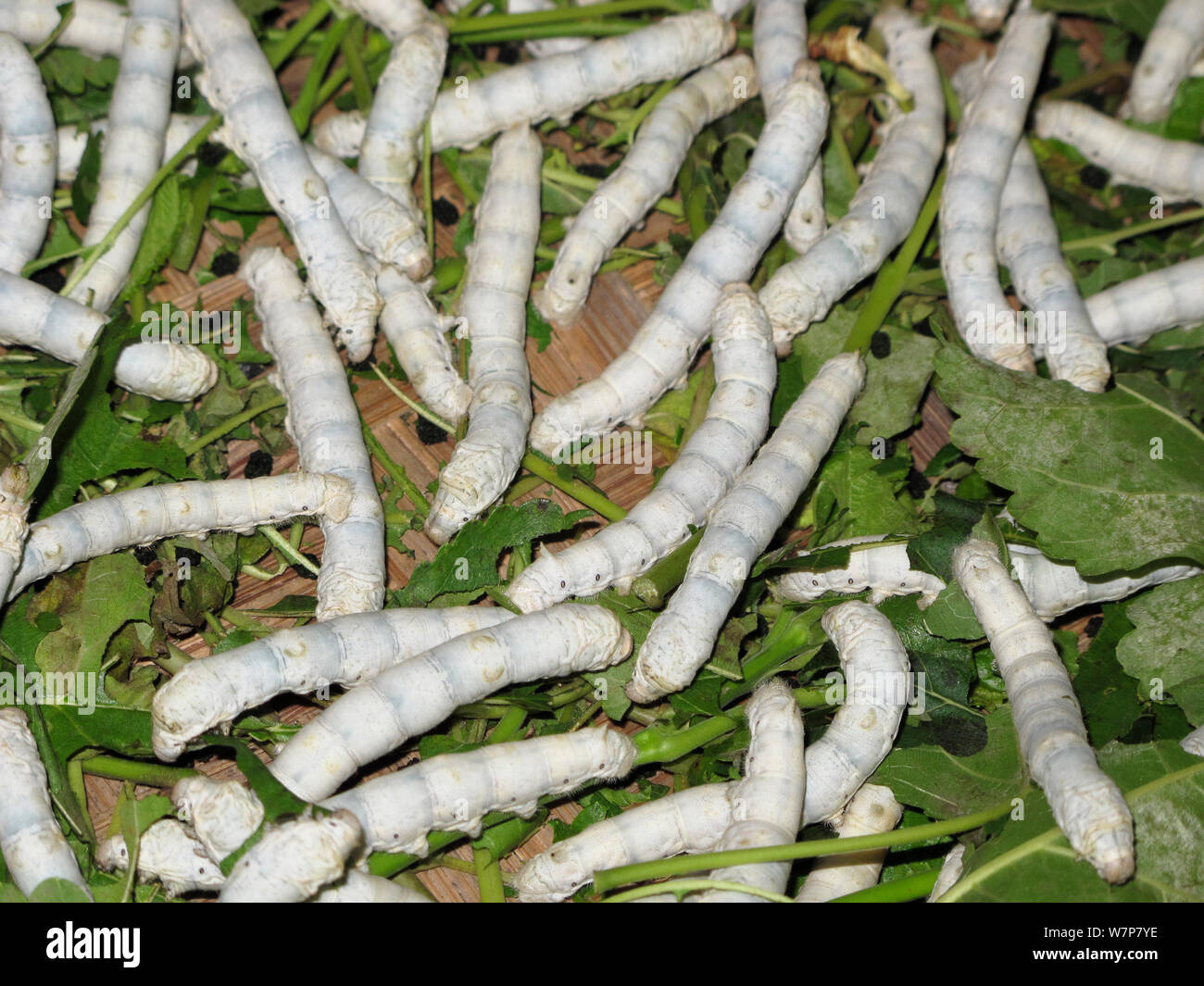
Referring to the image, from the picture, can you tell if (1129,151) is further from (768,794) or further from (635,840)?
(635,840)

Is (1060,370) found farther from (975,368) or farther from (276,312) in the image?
(276,312)

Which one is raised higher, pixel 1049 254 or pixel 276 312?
pixel 1049 254

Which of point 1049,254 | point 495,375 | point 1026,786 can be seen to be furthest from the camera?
point 1049,254

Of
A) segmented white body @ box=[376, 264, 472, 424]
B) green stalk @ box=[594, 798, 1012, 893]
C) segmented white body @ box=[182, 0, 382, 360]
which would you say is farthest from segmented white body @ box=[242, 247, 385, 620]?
green stalk @ box=[594, 798, 1012, 893]

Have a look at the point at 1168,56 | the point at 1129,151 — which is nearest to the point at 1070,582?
the point at 1129,151

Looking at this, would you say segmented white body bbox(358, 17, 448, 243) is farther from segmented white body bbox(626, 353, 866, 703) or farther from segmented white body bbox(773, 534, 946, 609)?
segmented white body bbox(773, 534, 946, 609)
